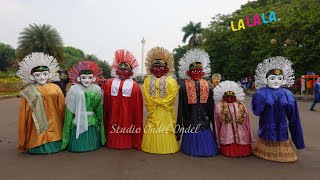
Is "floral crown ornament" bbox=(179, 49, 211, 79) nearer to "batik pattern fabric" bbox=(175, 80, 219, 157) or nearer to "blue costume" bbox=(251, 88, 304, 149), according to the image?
"batik pattern fabric" bbox=(175, 80, 219, 157)

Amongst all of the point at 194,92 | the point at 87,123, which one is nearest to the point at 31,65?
the point at 87,123

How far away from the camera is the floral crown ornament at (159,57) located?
5191mm

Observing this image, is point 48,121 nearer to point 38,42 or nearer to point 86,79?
point 86,79

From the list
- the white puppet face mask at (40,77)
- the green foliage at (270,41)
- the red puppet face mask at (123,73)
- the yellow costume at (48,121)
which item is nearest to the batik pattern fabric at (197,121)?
the red puppet face mask at (123,73)

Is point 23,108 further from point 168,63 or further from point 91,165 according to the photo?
point 168,63

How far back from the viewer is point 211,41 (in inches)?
1047

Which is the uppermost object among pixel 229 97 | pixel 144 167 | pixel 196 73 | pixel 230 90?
pixel 196 73

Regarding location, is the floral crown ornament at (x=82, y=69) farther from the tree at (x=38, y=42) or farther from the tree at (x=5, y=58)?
the tree at (x=5, y=58)

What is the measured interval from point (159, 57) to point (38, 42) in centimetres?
2390

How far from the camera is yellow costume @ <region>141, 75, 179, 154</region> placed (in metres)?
5.00

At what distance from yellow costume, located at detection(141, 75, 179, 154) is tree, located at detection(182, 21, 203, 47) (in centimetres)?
3739

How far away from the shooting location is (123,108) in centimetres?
525

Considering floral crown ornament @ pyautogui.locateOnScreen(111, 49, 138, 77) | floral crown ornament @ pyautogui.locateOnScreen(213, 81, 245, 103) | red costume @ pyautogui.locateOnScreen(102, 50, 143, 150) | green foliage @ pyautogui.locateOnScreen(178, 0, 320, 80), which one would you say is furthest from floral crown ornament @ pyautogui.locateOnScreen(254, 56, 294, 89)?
green foliage @ pyautogui.locateOnScreen(178, 0, 320, 80)

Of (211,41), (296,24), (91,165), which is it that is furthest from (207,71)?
(211,41)
